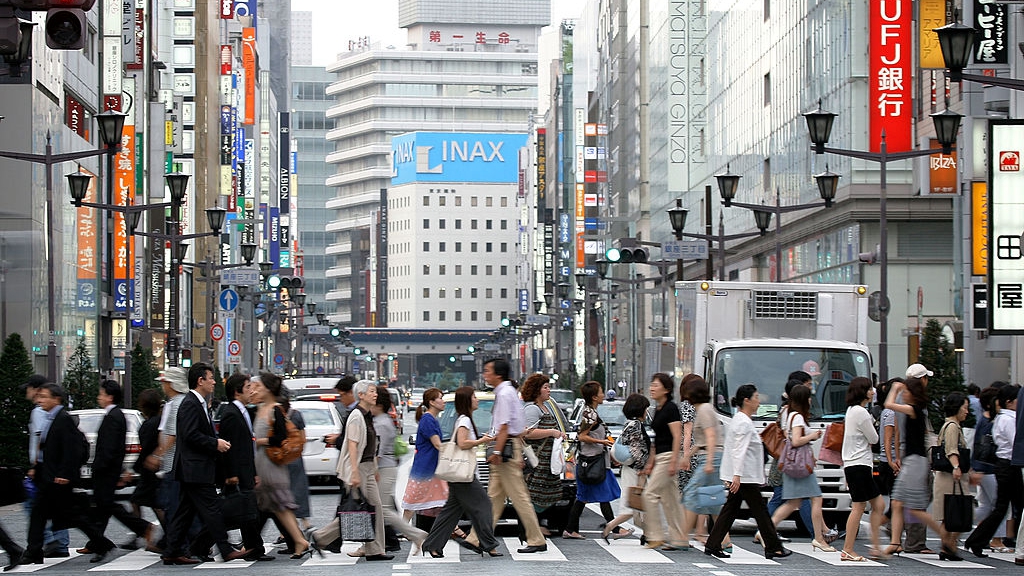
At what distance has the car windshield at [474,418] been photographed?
68.2 feet

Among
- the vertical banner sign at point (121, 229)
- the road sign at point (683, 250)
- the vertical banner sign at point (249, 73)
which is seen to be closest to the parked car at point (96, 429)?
the road sign at point (683, 250)

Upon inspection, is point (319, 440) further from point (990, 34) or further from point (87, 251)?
point (87, 251)

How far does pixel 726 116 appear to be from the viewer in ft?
217

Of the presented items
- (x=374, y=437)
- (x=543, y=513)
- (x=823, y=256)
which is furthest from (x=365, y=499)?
(x=823, y=256)

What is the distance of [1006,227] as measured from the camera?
2097 cm

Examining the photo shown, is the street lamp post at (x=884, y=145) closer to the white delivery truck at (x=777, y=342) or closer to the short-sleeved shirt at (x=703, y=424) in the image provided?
the white delivery truck at (x=777, y=342)

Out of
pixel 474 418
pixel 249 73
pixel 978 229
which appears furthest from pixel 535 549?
pixel 249 73

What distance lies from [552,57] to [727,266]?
116 m

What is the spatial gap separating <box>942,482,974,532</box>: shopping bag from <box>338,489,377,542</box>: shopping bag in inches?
222

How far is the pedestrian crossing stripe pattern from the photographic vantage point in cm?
1548

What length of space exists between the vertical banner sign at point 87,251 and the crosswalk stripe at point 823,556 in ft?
119

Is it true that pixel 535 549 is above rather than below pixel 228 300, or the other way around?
below

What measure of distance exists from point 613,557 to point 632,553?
0.58 meters

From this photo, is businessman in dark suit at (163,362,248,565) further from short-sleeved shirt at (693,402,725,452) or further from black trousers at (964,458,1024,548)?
black trousers at (964,458,1024,548)
